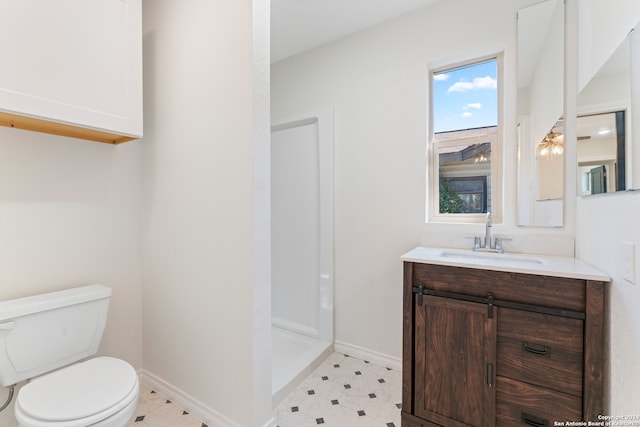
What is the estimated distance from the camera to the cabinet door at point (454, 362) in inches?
52.6

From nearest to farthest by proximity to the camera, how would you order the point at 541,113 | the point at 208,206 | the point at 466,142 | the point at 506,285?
the point at 506,285 → the point at 208,206 → the point at 541,113 → the point at 466,142

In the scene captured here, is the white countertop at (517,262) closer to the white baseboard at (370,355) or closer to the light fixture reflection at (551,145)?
the light fixture reflection at (551,145)

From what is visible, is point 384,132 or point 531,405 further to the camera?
point 384,132

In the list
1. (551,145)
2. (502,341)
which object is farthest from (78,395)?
(551,145)

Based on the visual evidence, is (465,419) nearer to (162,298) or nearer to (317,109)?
(162,298)

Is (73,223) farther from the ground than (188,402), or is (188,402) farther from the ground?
(73,223)

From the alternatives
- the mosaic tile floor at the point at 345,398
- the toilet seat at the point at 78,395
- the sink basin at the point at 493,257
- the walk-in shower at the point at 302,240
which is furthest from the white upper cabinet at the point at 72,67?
the sink basin at the point at 493,257

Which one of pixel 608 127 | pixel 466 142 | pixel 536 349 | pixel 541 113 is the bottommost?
pixel 536 349

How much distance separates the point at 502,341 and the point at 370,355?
1.14 meters

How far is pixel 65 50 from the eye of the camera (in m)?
1.32

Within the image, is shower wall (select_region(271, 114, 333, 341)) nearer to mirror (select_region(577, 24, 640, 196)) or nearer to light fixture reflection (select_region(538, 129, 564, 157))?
light fixture reflection (select_region(538, 129, 564, 157))

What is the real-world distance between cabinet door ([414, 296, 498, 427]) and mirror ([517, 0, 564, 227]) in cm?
77

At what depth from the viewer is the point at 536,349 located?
48.7 inches

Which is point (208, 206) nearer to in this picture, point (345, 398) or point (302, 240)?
point (302, 240)
